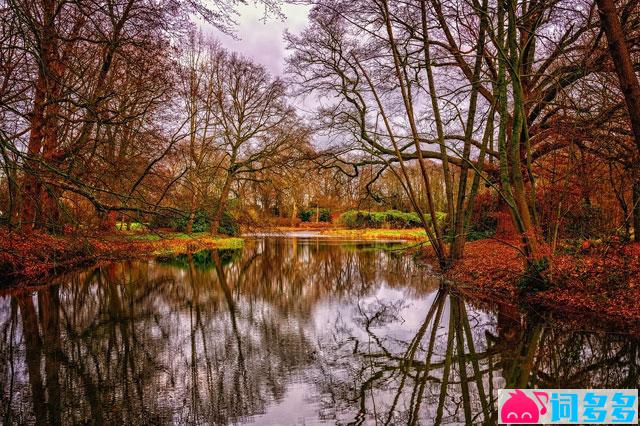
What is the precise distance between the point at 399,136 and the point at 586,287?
521 cm

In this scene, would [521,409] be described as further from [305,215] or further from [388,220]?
[305,215]

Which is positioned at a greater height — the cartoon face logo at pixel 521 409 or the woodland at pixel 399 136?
the woodland at pixel 399 136

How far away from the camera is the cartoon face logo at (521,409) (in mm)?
3801

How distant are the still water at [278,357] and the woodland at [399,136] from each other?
1437mm

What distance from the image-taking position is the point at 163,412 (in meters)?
3.98

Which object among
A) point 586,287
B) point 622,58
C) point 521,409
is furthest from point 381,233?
point 521,409

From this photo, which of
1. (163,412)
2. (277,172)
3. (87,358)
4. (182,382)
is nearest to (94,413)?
(163,412)

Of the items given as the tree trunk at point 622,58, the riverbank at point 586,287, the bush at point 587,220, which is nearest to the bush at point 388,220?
the bush at point 587,220

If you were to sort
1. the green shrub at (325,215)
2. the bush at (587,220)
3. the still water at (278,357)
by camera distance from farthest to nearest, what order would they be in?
the green shrub at (325,215), the bush at (587,220), the still water at (278,357)

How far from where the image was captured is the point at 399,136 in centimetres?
1060

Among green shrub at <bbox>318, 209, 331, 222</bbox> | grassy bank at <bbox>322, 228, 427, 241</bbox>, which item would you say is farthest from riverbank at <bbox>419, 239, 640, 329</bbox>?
green shrub at <bbox>318, 209, 331, 222</bbox>

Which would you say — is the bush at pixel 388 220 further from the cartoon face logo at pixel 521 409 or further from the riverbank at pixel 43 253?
the cartoon face logo at pixel 521 409

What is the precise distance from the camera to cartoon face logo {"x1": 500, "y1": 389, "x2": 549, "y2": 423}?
3.80 metres

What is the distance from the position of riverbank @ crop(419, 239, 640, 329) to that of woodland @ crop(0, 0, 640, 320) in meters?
0.04
